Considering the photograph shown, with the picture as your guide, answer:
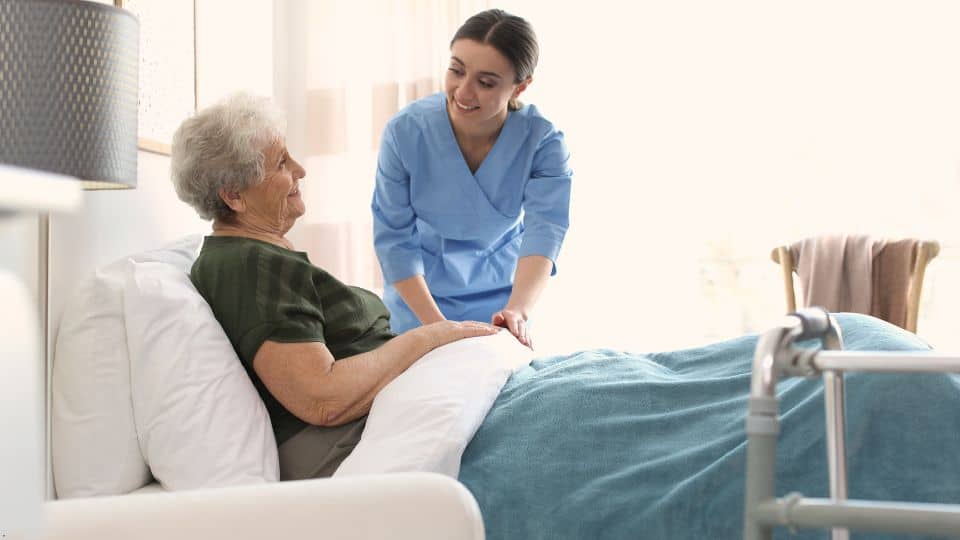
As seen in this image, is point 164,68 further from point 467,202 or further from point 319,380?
point 319,380

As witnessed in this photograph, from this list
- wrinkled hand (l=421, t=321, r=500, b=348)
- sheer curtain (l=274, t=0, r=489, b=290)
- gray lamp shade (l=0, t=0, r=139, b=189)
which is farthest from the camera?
sheer curtain (l=274, t=0, r=489, b=290)

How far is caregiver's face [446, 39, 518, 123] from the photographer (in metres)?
2.36

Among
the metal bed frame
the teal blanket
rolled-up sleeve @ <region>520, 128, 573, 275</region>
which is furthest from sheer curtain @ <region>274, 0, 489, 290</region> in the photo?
the metal bed frame

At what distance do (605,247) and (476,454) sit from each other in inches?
99.6

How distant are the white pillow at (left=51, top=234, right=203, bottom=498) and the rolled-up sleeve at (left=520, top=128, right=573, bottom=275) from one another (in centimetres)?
116

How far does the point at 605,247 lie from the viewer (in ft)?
13.0

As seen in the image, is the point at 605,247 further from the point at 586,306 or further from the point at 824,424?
the point at 824,424

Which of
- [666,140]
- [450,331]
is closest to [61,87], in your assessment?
[450,331]

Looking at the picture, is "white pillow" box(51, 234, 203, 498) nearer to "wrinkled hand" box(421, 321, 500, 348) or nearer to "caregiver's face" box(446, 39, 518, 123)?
"wrinkled hand" box(421, 321, 500, 348)

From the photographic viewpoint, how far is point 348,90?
3900mm

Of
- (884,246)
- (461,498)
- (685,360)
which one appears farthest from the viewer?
(884,246)

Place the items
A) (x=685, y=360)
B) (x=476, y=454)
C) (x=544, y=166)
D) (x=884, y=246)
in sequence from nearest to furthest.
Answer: (x=476, y=454)
(x=685, y=360)
(x=544, y=166)
(x=884, y=246)

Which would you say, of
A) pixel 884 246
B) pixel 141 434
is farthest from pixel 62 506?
pixel 884 246

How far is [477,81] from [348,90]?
5.25 feet
